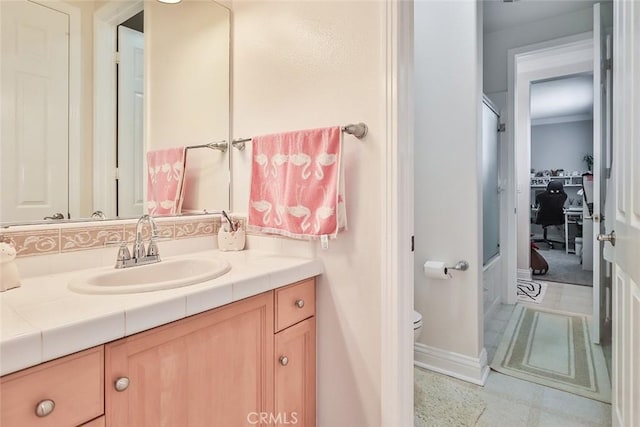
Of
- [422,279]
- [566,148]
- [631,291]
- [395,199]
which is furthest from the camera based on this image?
[566,148]

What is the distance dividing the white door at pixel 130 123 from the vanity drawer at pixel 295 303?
0.74 metres

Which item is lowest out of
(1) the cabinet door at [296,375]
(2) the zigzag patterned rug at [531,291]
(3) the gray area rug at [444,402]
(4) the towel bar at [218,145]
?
(3) the gray area rug at [444,402]

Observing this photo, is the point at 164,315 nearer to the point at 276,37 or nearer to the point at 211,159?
the point at 211,159

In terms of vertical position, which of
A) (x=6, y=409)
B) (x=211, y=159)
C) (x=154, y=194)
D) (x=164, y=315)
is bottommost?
(x=6, y=409)

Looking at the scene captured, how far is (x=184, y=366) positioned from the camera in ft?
2.99

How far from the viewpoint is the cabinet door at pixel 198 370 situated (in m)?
0.80

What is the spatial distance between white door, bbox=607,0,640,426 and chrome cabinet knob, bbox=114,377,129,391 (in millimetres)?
1424

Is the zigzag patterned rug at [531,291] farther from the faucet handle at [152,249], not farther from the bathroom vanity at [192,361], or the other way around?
the faucet handle at [152,249]

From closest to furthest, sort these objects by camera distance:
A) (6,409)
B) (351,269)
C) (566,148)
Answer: (6,409) → (351,269) → (566,148)

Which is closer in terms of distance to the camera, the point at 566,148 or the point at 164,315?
the point at 164,315

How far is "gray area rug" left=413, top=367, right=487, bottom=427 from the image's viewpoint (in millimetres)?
1624

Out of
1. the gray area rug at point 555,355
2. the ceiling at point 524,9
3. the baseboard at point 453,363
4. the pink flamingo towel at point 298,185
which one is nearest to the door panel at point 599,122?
the ceiling at point 524,9

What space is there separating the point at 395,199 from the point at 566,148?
27.6 feet

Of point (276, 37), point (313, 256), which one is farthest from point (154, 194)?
point (276, 37)
